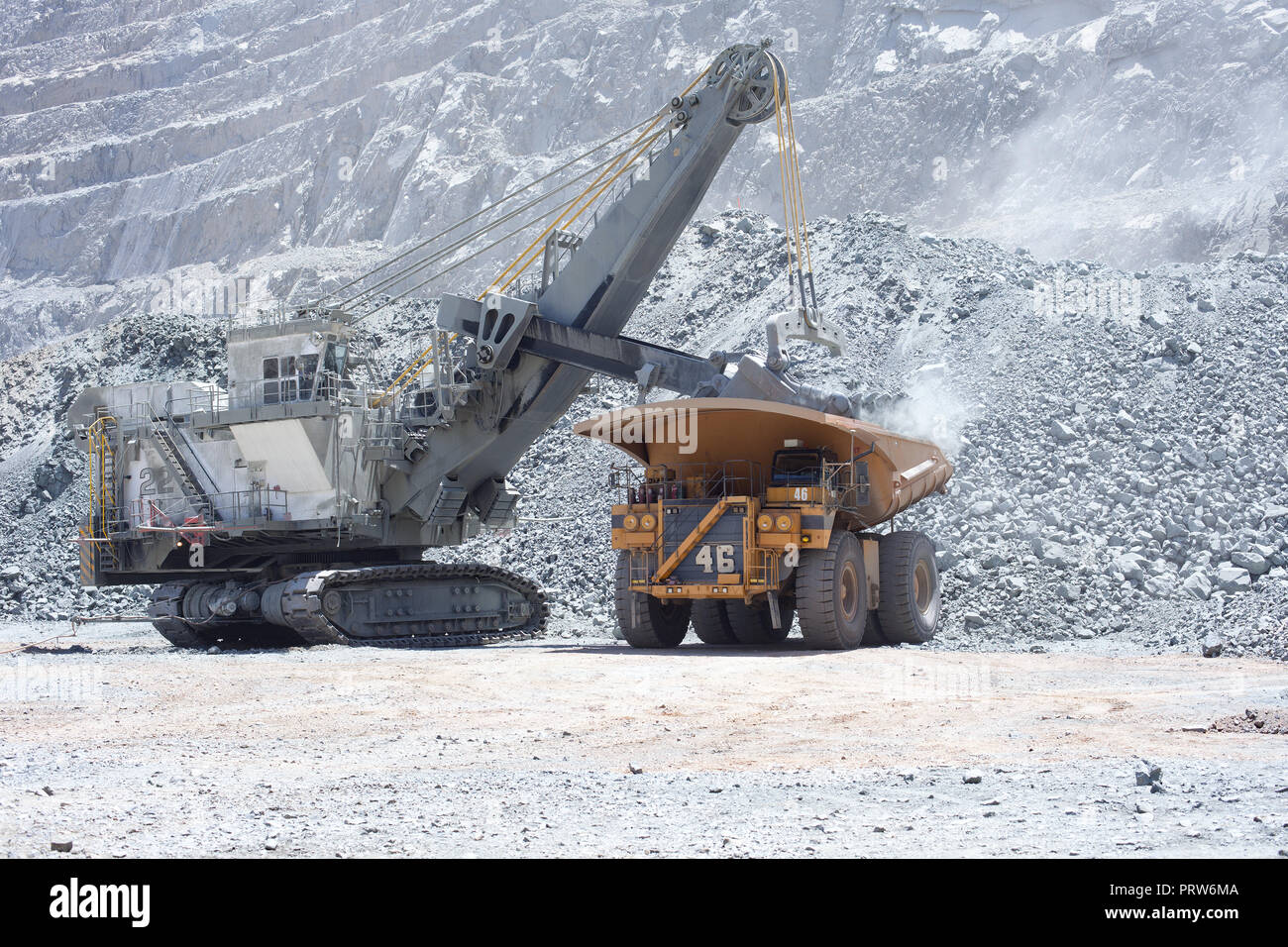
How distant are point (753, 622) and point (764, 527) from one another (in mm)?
2491

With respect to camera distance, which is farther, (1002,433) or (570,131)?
(570,131)

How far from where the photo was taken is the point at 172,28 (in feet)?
236

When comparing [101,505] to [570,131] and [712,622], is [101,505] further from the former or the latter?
[570,131]

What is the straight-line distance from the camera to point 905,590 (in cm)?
1562

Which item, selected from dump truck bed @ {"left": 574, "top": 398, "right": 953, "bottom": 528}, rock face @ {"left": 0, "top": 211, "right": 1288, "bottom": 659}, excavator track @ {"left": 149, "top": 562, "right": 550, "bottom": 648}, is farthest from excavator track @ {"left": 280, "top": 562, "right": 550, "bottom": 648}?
dump truck bed @ {"left": 574, "top": 398, "right": 953, "bottom": 528}

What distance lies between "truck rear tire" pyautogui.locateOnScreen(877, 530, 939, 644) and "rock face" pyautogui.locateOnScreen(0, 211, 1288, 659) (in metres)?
0.38

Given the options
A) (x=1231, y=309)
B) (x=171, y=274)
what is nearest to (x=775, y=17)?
(x=171, y=274)

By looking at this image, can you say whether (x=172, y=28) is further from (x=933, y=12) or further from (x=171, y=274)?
(x=933, y=12)

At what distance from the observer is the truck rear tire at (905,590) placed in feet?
51.4

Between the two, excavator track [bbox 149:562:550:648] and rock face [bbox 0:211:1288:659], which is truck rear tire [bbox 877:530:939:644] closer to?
rock face [bbox 0:211:1288:659]

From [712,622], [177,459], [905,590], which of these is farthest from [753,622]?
[177,459]

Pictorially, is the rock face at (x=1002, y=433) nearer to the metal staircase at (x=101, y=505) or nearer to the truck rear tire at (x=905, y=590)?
the truck rear tire at (x=905, y=590)

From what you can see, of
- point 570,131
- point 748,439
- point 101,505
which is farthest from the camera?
point 570,131
